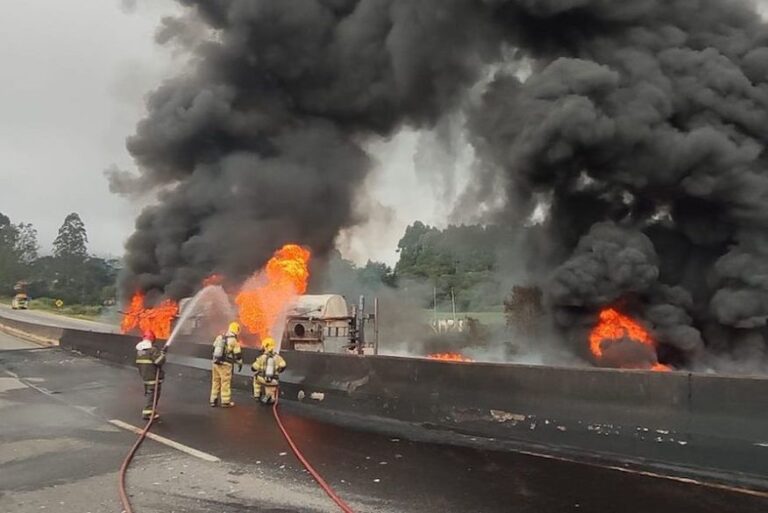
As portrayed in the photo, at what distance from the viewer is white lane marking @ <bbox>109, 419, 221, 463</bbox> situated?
21.8ft

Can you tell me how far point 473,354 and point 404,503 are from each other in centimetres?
1464

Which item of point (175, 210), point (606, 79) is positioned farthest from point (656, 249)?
point (175, 210)

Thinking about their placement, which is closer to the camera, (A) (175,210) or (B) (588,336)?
(B) (588,336)

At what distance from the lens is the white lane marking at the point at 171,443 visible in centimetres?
664

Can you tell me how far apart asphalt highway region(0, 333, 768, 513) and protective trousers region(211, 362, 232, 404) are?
1.00 metres

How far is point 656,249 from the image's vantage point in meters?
14.6

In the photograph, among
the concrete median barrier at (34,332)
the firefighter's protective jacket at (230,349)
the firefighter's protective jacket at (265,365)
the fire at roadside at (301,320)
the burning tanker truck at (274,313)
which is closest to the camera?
the firefighter's protective jacket at (230,349)

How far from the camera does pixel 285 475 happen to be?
591 centimetres

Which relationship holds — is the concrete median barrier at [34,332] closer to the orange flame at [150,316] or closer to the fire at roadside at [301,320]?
the orange flame at [150,316]

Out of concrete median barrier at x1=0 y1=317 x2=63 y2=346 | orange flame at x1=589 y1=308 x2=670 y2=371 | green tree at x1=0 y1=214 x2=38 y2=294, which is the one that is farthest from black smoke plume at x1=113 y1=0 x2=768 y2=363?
green tree at x1=0 y1=214 x2=38 y2=294

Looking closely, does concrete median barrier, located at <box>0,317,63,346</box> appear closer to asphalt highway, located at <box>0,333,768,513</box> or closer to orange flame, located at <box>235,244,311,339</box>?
orange flame, located at <box>235,244,311,339</box>

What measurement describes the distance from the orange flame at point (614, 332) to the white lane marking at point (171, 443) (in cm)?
933

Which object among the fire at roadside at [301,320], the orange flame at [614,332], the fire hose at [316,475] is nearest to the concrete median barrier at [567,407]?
the fire at roadside at [301,320]

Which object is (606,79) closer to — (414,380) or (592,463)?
(414,380)
